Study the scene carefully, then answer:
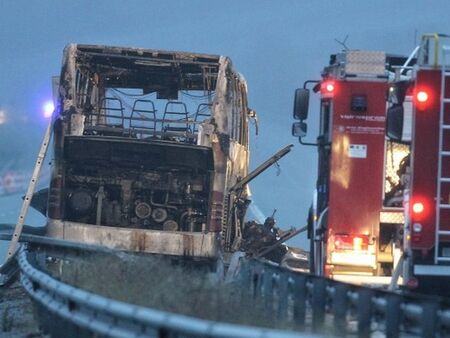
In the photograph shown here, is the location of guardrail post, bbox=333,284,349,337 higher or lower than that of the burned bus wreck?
lower

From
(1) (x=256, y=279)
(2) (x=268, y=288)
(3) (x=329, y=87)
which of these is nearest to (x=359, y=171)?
(3) (x=329, y=87)

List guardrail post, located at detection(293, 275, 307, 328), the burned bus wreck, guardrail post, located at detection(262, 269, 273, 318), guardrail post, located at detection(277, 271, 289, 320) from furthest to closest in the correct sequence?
the burned bus wreck → guardrail post, located at detection(262, 269, 273, 318) → guardrail post, located at detection(277, 271, 289, 320) → guardrail post, located at detection(293, 275, 307, 328)

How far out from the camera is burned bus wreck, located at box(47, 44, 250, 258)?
19641 mm

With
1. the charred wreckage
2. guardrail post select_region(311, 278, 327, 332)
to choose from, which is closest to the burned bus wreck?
the charred wreckage

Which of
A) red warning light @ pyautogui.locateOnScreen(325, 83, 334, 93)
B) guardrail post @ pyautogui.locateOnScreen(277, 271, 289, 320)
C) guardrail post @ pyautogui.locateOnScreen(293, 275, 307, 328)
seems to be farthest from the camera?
red warning light @ pyautogui.locateOnScreen(325, 83, 334, 93)

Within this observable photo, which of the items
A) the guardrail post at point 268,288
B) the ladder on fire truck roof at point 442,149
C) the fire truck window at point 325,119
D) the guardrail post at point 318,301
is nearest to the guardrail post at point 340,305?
the guardrail post at point 318,301

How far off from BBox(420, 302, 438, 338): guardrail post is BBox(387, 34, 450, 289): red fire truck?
3.70 m

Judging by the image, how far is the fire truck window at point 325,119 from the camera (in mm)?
14580

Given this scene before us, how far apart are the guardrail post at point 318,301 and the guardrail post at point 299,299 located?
152mm

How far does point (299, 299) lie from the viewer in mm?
11000

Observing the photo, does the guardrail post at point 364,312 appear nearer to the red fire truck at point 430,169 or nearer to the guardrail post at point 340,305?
the guardrail post at point 340,305

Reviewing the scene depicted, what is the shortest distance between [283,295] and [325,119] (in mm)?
Result: 4065

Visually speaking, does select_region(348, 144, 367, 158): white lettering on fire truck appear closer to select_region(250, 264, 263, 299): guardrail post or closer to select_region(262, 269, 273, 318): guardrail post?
select_region(250, 264, 263, 299): guardrail post

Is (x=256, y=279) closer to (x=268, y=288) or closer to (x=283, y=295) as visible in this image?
(x=268, y=288)
